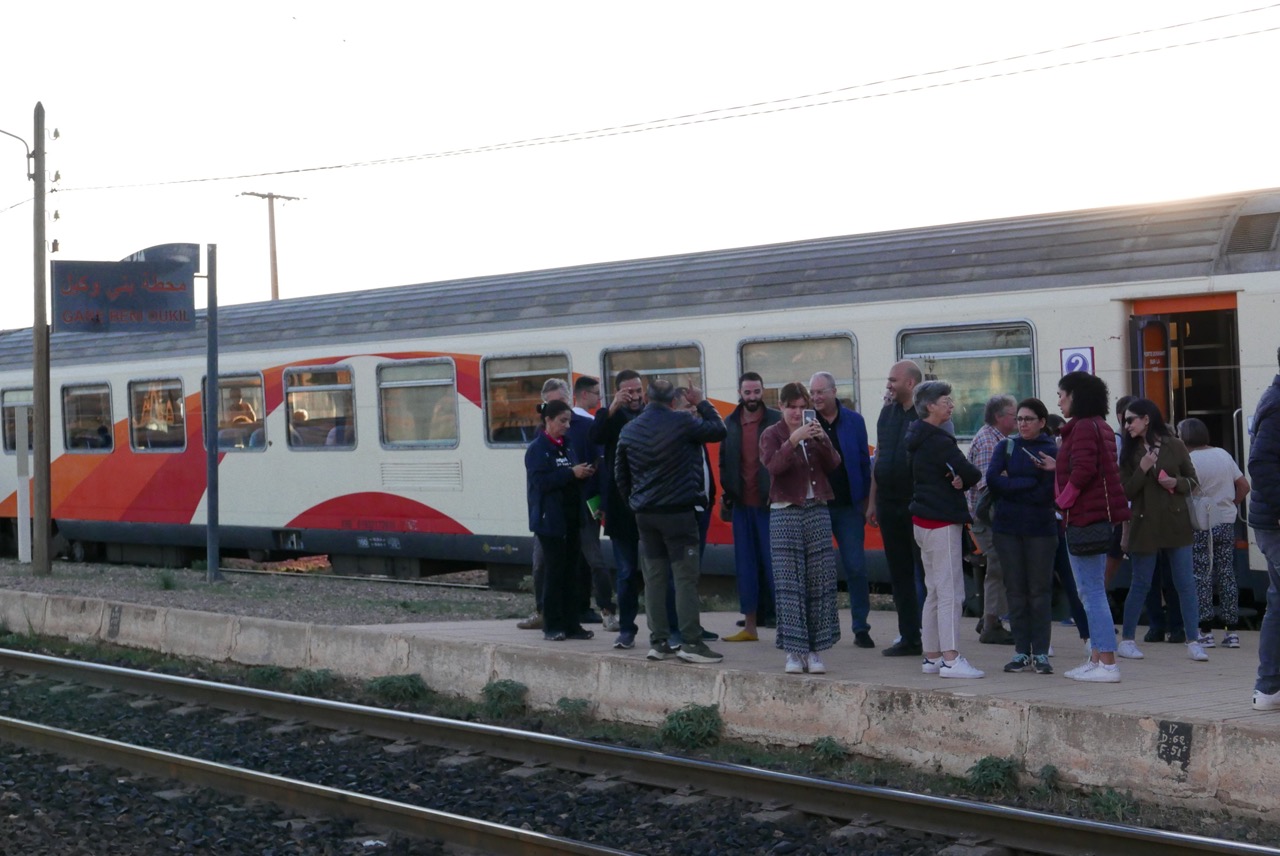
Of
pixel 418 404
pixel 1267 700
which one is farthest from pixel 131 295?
pixel 1267 700

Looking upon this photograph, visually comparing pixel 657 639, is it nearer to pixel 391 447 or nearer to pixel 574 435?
pixel 574 435

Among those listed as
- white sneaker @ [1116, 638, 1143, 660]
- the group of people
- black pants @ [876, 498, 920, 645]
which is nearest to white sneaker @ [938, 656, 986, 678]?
the group of people

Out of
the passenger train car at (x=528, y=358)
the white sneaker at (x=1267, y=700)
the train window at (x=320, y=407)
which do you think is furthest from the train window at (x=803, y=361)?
the white sneaker at (x=1267, y=700)

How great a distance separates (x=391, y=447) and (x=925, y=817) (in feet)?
37.4

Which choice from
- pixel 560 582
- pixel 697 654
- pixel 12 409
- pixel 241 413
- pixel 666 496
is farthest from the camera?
pixel 12 409

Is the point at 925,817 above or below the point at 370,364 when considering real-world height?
below

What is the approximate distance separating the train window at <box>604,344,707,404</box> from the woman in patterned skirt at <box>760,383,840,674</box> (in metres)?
5.26

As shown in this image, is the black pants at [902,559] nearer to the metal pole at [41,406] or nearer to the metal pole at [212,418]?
the metal pole at [212,418]

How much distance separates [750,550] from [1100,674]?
274 centimetres

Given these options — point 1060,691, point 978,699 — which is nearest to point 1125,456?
point 1060,691

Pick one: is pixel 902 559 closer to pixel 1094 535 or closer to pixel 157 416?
pixel 1094 535

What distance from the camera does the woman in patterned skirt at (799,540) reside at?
8.69 metres

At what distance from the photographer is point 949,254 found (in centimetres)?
1281

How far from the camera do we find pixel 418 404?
16797 mm
